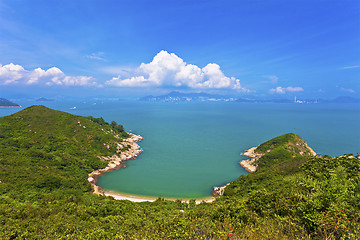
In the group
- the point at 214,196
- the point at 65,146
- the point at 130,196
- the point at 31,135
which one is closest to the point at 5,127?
the point at 31,135

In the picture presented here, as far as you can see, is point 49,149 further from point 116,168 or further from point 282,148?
point 282,148

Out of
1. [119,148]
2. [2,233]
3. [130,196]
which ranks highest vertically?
[2,233]

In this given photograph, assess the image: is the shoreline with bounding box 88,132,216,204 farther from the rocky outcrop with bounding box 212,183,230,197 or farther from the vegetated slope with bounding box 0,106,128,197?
the vegetated slope with bounding box 0,106,128,197

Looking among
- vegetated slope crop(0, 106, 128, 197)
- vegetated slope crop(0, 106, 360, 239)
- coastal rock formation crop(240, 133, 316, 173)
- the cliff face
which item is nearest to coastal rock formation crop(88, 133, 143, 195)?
vegetated slope crop(0, 106, 128, 197)

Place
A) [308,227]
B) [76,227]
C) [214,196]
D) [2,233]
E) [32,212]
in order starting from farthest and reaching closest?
[214,196]
[32,212]
[76,227]
[2,233]
[308,227]

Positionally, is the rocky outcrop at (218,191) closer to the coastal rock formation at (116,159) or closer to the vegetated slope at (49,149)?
the coastal rock formation at (116,159)

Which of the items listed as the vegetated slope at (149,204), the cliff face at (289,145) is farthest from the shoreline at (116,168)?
the cliff face at (289,145)

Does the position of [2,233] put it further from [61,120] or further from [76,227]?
[61,120]

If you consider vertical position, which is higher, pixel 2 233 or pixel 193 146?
pixel 2 233
